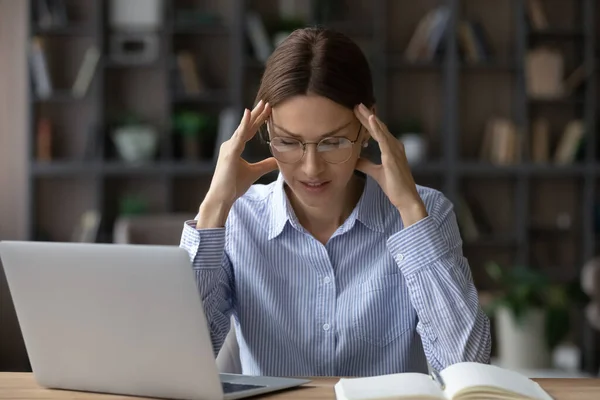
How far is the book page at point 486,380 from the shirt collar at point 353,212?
49 centimetres

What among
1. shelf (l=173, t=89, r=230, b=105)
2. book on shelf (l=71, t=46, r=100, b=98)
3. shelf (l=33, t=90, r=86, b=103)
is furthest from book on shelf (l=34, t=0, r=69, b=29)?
shelf (l=173, t=89, r=230, b=105)

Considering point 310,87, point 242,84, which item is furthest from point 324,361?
point 242,84

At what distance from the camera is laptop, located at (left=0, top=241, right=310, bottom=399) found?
141 centimetres

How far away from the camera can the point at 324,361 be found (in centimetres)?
192

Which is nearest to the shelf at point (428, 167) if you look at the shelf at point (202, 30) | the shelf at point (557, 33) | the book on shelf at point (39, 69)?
the shelf at point (557, 33)

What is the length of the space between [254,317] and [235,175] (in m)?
0.28

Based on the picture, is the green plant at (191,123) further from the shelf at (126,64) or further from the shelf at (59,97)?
the shelf at (59,97)

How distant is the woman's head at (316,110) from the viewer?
183 cm

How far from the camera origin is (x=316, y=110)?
183cm

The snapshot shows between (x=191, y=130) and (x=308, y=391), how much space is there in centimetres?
411

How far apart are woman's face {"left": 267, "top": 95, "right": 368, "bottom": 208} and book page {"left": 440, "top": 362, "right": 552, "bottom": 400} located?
0.48m


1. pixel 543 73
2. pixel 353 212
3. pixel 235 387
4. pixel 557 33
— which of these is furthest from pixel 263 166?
pixel 557 33

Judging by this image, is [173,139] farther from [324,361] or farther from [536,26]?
[324,361]

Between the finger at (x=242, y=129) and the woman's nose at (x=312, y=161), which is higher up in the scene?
the finger at (x=242, y=129)
